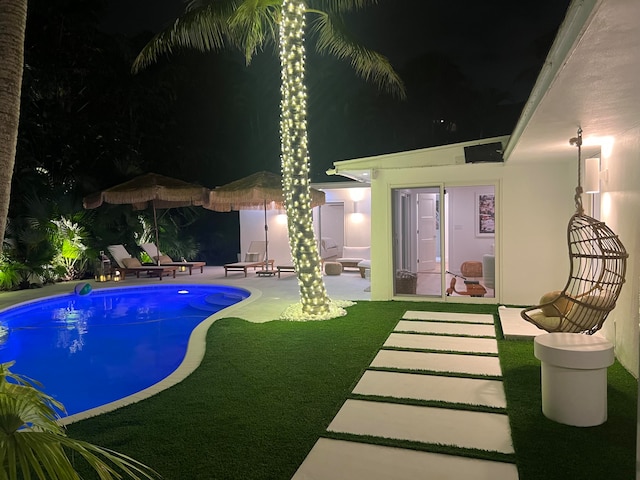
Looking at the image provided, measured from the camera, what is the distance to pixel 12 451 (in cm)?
143

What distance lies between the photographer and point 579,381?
155 inches

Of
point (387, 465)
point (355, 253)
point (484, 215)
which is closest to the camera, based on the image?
point (387, 465)

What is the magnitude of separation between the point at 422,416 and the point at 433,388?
713mm

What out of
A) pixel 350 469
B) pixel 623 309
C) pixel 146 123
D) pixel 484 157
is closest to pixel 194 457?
pixel 350 469

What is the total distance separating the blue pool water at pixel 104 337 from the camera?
20.7ft

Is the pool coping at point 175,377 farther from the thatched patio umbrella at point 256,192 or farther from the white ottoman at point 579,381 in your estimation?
the thatched patio umbrella at point 256,192

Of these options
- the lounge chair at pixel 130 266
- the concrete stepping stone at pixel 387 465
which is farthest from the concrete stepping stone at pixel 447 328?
the lounge chair at pixel 130 266

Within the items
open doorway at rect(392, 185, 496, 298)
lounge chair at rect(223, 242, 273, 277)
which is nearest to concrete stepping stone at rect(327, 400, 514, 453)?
open doorway at rect(392, 185, 496, 298)

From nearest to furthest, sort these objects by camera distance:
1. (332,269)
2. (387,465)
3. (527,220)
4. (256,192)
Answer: (387,465), (527,220), (256,192), (332,269)

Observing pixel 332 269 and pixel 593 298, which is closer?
pixel 593 298

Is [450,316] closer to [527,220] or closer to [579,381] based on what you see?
[527,220]

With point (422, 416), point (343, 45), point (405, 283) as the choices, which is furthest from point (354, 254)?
point (422, 416)

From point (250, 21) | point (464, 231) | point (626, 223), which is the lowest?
point (464, 231)

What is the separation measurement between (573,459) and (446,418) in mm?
1016
